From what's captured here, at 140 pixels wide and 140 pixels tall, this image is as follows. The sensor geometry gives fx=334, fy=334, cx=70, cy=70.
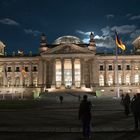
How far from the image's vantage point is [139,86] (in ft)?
407

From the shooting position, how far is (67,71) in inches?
4934

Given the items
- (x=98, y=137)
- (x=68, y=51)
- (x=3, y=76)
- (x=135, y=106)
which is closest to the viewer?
(x=98, y=137)

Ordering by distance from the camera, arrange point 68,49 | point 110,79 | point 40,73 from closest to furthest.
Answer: point 68,49 < point 40,73 < point 110,79

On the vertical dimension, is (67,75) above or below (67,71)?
below

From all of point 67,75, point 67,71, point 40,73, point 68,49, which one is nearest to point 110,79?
point 67,75

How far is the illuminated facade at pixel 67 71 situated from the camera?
400 feet

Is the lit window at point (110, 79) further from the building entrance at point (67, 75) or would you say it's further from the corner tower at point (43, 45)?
the corner tower at point (43, 45)

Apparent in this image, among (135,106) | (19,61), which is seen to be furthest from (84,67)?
(135,106)

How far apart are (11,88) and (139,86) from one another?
48238mm

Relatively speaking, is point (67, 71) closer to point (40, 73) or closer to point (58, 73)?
point (58, 73)

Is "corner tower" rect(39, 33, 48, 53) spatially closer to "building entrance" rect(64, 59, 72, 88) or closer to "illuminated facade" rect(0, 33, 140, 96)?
"illuminated facade" rect(0, 33, 140, 96)

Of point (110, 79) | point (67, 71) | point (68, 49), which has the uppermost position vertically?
point (68, 49)

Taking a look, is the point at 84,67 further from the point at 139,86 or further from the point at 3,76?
the point at 3,76

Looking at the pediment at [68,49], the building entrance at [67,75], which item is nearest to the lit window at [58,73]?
the building entrance at [67,75]
